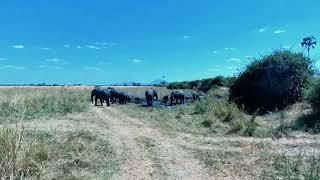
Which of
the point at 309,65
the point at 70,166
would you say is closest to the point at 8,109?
the point at 70,166

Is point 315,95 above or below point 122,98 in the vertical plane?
above

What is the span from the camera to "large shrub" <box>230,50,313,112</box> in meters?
24.6

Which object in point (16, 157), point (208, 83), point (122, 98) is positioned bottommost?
point (16, 157)

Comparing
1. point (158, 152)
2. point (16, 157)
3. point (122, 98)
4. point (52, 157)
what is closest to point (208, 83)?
point (122, 98)

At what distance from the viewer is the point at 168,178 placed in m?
9.52

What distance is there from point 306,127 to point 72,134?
26.4ft

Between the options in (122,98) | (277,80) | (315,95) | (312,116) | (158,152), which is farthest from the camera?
(122,98)

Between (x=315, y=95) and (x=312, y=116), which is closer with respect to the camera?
(x=312, y=116)

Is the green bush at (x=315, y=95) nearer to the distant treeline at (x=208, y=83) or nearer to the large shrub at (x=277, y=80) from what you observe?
the large shrub at (x=277, y=80)

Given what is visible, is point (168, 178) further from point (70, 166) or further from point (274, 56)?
point (274, 56)

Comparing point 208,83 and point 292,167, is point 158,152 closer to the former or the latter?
point 292,167

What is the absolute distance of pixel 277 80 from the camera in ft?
82.7

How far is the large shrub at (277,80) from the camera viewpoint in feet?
80.8

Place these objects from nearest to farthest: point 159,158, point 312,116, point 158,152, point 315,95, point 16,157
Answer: point 16,157
point 159,158
point 158,152
point 312,116
point 315,95
